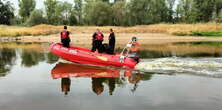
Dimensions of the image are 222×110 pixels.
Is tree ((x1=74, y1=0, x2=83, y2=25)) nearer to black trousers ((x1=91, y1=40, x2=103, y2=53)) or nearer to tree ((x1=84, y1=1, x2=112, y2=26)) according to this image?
tree ((x1=84, y1=1, x2=112, y2=26))

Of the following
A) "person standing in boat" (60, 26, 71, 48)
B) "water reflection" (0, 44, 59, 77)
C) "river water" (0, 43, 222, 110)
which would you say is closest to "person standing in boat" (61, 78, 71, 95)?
"river water" (0, 43, 222, 110)

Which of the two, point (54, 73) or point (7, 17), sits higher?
point (7, 17)

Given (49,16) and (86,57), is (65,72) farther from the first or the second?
(49,16)

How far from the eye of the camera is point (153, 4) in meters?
65.8

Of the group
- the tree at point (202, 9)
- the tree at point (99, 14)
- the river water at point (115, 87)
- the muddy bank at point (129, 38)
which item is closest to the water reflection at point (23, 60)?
the river water at point (115, 87)

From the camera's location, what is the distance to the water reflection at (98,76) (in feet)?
36.6

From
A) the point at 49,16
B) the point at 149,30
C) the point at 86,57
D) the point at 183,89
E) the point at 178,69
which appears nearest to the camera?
the point at 183,89

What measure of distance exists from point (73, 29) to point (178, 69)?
114 feet

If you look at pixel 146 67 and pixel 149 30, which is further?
pixel 149 30

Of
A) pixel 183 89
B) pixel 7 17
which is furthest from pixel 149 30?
pixel 7 17

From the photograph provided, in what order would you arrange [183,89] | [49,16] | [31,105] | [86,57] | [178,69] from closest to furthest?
[31,105]
[183,89]
[178,69]
[86,57]
[49,16]

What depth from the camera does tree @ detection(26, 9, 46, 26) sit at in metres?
66.2

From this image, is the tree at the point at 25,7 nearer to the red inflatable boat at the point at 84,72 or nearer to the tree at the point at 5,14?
the tree at the point at 5,14

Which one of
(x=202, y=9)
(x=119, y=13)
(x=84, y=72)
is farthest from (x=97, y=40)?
(x=202, y=9)
